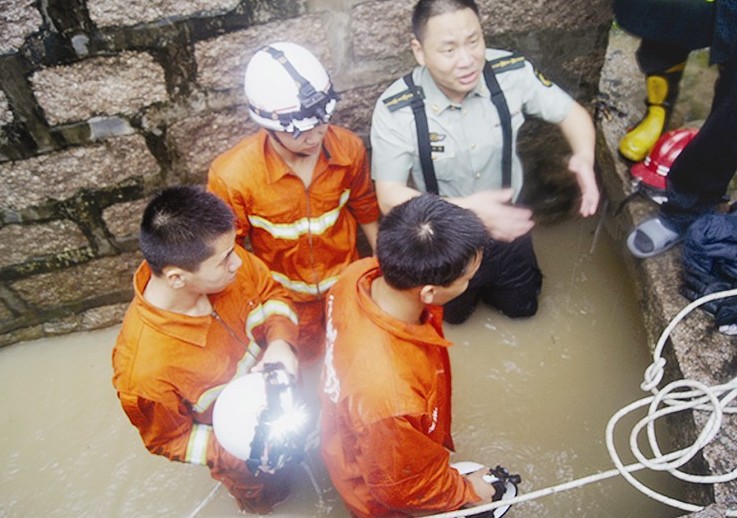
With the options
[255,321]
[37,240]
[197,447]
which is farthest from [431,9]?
[37,240]

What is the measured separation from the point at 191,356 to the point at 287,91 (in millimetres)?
1113

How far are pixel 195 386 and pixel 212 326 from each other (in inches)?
9.3

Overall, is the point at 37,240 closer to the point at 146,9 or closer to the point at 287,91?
the point at 146,9

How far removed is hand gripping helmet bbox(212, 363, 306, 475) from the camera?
79.9 inches

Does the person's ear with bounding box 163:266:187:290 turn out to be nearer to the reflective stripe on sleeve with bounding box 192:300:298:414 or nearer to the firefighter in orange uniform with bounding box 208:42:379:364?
the reflective stripe on sleeve with bounding box 192:300:298:414

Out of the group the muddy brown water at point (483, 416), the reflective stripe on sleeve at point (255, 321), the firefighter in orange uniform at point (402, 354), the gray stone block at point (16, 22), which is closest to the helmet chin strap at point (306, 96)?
the firefighter in orange uniform at point (402, 354)

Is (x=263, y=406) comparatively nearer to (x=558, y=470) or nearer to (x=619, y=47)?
(x=558, y=470)

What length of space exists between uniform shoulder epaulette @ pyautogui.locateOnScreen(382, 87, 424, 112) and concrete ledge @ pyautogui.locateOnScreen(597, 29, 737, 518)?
1.53 m

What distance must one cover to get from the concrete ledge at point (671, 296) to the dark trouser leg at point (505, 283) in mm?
577

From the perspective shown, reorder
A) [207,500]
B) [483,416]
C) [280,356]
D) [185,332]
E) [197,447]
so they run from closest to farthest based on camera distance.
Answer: [185,332] → [197,447] → [280,356] → [207,500] → [483,416]

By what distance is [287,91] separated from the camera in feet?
7.64

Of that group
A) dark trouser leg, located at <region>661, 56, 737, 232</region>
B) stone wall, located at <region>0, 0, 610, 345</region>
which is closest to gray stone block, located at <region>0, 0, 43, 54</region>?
stone wall, located at <region>0, 0, 610, 345</region>

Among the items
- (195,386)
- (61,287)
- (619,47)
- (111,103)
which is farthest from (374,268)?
(619,47)

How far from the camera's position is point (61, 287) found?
3428 mm
